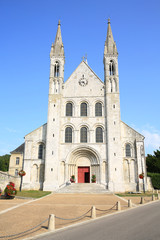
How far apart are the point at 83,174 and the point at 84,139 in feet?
16.4

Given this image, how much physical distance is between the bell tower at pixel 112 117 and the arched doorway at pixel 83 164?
217 cm

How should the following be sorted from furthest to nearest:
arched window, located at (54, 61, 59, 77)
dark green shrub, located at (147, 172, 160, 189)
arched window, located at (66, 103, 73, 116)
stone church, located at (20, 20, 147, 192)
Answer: arched window, located at (54, 61, 59, 77), arched window, located at (66, 103, 73, 116), dark green shrub, located at (147, 172, 160, 189), stone church, located at (20, 20, 147, 192)

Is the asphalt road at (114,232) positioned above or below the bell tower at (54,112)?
below

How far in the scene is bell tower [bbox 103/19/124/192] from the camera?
1044 inches

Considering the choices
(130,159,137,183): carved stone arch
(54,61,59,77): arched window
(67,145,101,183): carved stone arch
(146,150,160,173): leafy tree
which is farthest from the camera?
(146,150,160,173): leafy tree

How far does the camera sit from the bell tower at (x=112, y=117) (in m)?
26.5

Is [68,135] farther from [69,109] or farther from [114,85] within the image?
[114,85]

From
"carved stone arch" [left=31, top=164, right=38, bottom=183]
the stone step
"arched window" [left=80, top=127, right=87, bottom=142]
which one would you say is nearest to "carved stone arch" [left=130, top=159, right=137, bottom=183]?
the stone step

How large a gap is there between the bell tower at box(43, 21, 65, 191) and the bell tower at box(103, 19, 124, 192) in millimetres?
6932

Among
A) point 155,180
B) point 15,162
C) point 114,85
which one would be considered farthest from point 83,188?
point 15,162

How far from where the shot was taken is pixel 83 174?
28.9 m

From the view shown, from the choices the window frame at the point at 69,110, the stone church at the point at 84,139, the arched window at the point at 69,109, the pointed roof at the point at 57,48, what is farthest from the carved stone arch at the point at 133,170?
the pointed roof at the point at 57,48

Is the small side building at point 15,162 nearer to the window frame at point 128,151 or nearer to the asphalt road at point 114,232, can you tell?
the window frame at point 128,151

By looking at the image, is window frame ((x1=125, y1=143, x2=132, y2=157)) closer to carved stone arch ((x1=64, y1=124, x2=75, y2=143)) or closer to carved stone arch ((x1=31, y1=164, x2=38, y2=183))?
carved stone arch ((x1=64, y1=124, x2=75, y2=143))
